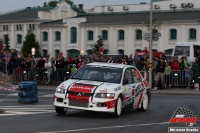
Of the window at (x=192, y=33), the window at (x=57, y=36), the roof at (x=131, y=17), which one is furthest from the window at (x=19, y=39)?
the window at (x=192, y=33)

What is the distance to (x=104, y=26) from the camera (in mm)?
71250

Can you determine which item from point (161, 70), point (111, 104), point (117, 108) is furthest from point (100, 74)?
point (161, 70)

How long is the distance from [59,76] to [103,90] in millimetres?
17738

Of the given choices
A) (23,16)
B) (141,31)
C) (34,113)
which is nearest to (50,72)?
(34,113)

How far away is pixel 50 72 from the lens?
33.4m

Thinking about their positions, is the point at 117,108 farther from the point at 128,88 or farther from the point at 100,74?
the point at 100,74

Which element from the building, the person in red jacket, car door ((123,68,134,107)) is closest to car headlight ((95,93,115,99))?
car door ((123,68,134,107))

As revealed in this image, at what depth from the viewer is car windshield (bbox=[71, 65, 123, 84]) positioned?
56.0 ft

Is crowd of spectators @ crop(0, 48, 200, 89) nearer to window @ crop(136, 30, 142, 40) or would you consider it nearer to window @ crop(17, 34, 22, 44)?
window @ crop(136, 30, 142, 40)

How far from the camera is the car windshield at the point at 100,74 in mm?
17078

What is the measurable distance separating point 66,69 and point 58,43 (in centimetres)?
4443

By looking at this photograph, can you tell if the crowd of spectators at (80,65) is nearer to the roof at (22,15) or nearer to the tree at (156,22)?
the tree at (156,22)

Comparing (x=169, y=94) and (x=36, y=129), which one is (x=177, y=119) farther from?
(x=169, y=94)

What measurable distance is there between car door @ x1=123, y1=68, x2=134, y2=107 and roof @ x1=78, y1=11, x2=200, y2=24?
4671cm
